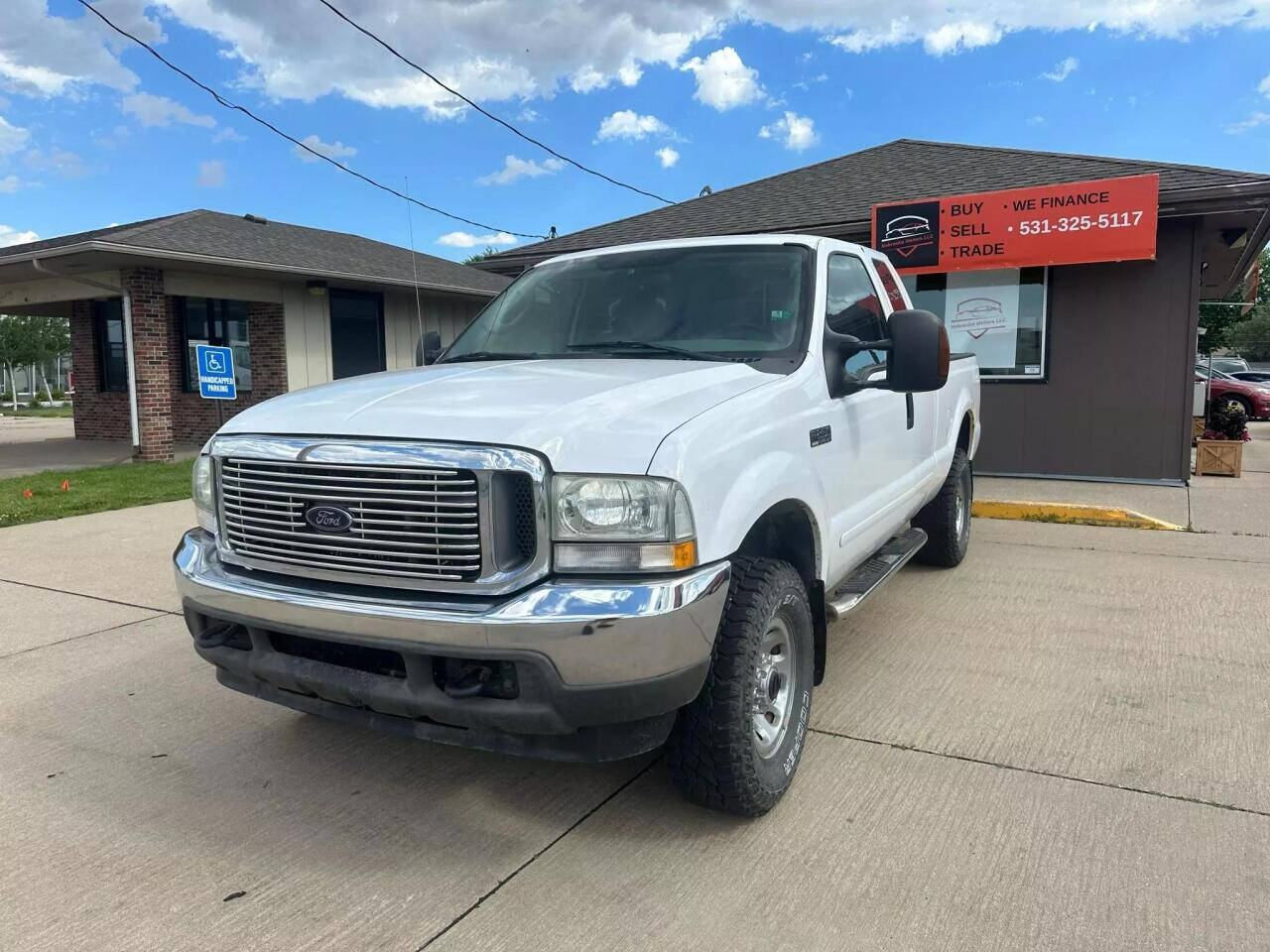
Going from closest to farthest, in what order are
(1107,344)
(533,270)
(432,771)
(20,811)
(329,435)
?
1. (329,435)
2. (20,811)
3. (432,771)
4. (533,270)
5. (1107,344)

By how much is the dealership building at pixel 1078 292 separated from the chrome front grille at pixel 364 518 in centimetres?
855

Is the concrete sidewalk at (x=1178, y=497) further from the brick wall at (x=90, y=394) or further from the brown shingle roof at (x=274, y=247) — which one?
the brick wall at (x=90, y=394)

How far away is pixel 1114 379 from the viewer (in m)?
9.67

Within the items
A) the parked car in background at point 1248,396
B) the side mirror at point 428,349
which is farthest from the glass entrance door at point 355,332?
the parked car in background at point 1248,396

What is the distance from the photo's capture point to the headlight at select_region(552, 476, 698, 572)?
243cm

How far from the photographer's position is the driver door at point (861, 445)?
3566 millimetres

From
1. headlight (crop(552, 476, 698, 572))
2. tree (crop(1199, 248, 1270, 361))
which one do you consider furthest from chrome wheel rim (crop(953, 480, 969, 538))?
tree (crop(1199, 248, 1270, 361))

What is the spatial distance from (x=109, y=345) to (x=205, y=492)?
56.1 ft

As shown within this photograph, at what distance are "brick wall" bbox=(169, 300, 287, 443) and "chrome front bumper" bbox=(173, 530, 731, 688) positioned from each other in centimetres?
1441

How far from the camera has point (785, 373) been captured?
325cm

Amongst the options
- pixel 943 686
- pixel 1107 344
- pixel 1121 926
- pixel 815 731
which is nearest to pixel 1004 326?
pixel 1107 344

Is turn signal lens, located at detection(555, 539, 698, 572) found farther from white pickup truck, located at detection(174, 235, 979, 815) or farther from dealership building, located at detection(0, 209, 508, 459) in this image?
dealership building, located at detection(0, 209, 508, 459)

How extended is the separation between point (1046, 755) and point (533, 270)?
3107 millimetres

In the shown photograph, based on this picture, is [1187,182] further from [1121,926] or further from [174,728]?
[174,728]
